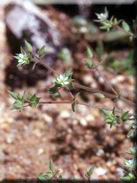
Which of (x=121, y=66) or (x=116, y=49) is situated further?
(x=116, y=49)

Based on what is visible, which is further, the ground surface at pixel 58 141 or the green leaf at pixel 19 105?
the ground surface at pixel 58 141

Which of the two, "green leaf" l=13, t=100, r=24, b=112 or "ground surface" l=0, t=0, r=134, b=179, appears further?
"ground surface" l=0, t=0, r=134, b=179

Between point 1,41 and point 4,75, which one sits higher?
point 1,41

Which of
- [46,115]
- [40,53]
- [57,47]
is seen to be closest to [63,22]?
[57,47]

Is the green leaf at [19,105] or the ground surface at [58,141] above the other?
the green leaf at [19,105]

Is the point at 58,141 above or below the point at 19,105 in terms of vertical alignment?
below

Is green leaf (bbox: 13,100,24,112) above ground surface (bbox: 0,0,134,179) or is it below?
above

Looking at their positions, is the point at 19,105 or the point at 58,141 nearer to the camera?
the point at 19,105

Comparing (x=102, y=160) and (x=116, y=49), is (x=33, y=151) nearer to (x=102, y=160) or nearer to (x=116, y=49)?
(x=102, y=160)
